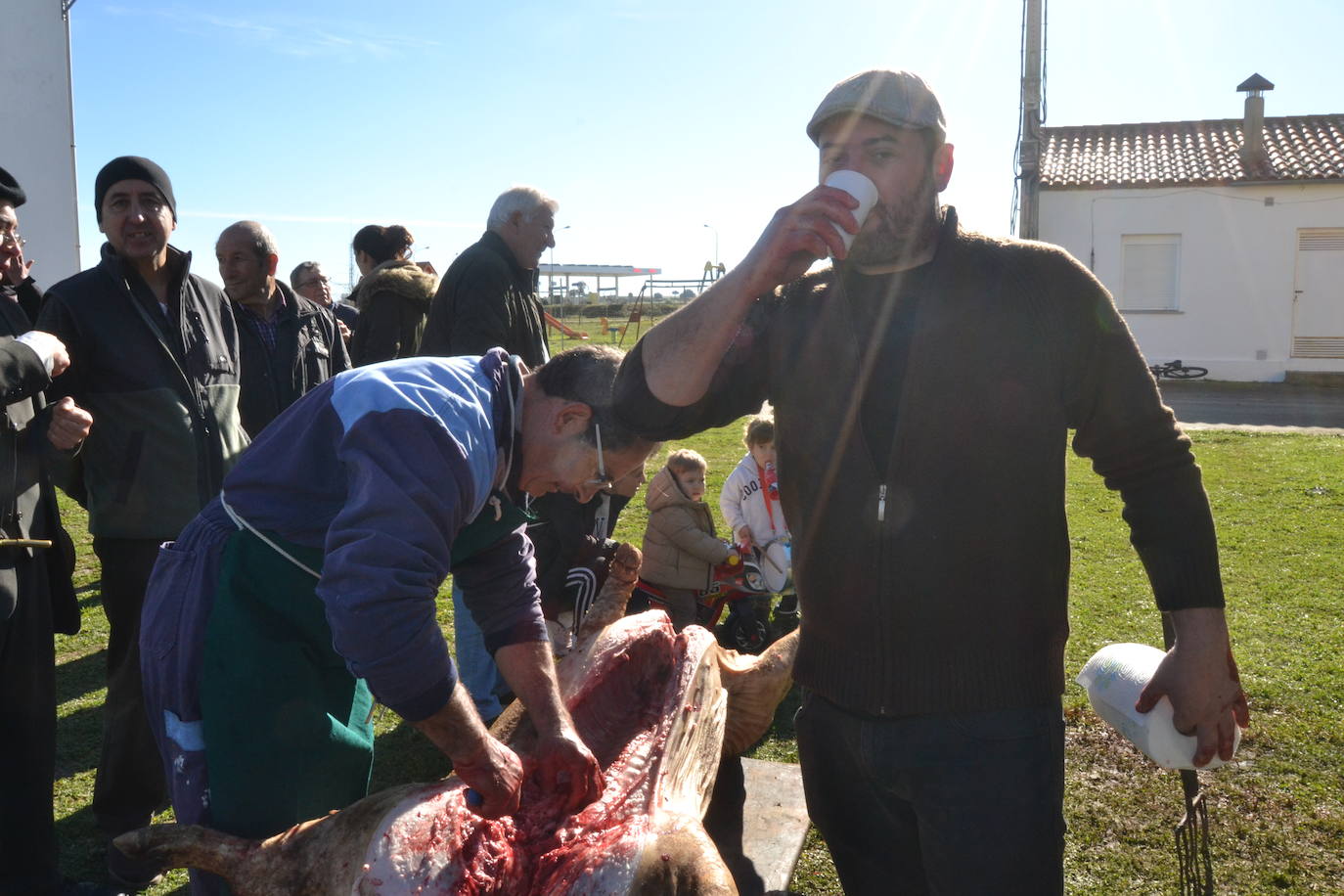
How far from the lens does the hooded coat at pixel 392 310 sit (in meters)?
5.13

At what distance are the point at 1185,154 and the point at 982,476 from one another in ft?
79.7

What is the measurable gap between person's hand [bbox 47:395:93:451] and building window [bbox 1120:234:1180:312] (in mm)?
21476

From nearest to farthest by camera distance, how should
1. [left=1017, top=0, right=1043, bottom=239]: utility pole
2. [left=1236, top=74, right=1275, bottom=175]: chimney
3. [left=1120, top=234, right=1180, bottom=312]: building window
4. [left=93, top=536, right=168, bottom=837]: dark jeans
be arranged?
[left=93, top=536, right=168, bottom=837]: dark jeans → [left=1017, top=0, right=1043, bottom=239]: utility pole → [left=1120, top=234, right=1180, bottom=312]: building window → [left=1236, top=74, right=1275, bottom=175]: chimney

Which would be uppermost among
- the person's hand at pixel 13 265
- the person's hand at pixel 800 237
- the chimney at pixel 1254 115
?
the chimney at pixel 1254 115

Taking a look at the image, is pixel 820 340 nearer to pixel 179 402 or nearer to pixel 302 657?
pixel 302 657

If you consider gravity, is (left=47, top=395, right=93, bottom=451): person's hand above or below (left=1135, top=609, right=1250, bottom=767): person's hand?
above

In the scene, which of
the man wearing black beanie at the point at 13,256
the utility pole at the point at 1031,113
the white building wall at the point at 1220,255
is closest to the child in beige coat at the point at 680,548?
the man wearing black beanie at the point at 13,256

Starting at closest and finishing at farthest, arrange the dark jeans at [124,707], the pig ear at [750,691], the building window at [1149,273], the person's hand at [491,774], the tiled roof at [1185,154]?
the person's hand at [491,774] < the dark jeans at [124,707] < the pig ear at [750,691] < the tiled roof at [1185,154] < the building window at [1149,273]

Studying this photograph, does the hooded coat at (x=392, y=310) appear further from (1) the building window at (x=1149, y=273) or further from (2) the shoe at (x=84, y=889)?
(1) the building window at (x=1149, y=273)

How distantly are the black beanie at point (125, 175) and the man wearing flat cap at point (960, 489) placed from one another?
7.91ft

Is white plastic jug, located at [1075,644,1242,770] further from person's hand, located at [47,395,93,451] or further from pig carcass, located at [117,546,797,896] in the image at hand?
person's hand, located at [47,395,93,451]

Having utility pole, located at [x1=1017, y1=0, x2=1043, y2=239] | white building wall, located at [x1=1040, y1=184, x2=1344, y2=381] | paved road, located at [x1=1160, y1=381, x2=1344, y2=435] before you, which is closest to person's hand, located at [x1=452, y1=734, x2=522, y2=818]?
paved road, located at [x1=1160, y1=381, x2=1344, y2=435]

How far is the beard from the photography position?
1.93 m

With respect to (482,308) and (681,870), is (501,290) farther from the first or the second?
(681,870)
